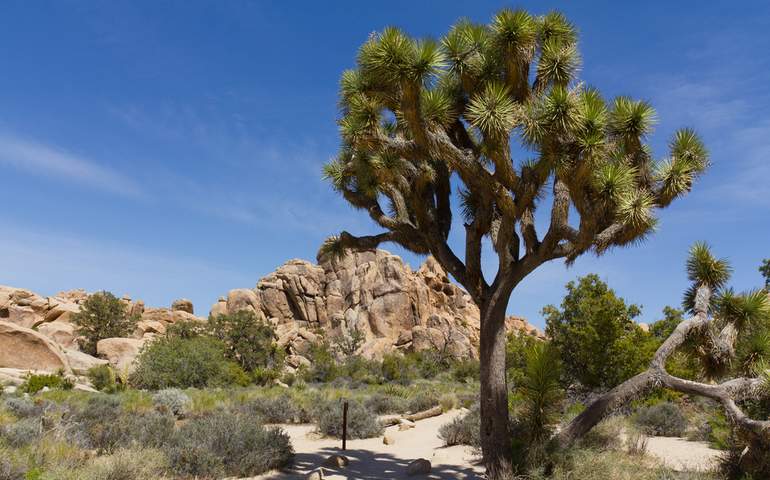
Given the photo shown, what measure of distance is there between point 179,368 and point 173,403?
7735 mm

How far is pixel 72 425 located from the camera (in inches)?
352

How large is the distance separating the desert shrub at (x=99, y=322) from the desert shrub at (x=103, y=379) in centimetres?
1548

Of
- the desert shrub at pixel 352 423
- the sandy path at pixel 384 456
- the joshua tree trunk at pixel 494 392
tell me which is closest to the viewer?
the joshua tree trunk at pixel 494 392

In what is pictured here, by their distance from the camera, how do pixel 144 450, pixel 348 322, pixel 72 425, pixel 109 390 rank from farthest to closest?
pixel 348 322 → pixel 109 390 → pixel 72 425 → pixel 144 450

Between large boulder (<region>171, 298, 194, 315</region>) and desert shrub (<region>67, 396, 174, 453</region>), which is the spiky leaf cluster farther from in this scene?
large boulder (<region>171, 298, 194, 315</region>)

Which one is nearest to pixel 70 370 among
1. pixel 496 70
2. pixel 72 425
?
pixel 72 425

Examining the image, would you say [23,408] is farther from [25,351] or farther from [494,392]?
[25,351]

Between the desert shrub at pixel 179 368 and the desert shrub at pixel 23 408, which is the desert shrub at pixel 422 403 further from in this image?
the desert shrub at pixel 23 408

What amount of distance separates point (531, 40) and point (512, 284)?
372 cm

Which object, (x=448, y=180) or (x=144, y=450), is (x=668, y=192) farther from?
(x=144, y=450)

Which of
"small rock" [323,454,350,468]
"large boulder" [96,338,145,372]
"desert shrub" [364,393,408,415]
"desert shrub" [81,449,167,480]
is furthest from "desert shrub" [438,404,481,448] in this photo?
"large boulder" [96,338,145,372]

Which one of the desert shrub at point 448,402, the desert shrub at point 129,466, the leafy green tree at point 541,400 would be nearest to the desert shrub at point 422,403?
the desert shrub at point 448,402

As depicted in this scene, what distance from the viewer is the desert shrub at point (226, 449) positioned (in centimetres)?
767

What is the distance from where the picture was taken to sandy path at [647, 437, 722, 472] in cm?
895
